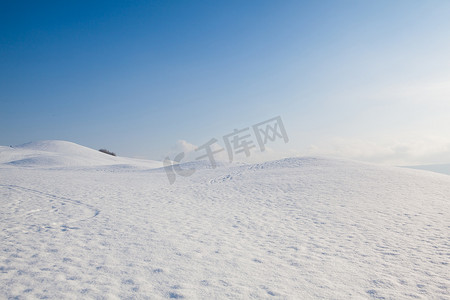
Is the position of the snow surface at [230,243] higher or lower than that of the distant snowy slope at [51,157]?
lower

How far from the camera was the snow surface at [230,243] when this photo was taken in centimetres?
497

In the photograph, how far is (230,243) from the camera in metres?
7.49

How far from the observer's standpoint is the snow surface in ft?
16.3

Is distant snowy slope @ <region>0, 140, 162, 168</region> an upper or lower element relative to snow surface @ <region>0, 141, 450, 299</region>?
upper

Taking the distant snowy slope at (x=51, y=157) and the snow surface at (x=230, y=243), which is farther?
the distant snowy slope at (x=51, y=157)

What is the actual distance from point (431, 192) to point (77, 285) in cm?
1694

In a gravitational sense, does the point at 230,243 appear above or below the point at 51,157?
below

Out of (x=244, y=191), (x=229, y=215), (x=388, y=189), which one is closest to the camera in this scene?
(x=229, y=215)

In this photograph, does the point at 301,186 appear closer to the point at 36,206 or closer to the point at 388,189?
the point at 388,189

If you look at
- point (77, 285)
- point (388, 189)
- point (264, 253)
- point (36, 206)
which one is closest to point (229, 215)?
point (264, 253)

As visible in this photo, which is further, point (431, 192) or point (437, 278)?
point (431, 192)

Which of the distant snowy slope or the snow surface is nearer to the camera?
the snow surface

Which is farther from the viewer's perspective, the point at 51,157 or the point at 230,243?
the point at 51,157

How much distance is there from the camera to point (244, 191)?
1579 centimetres
